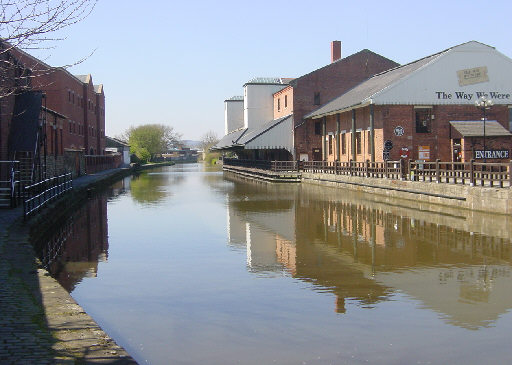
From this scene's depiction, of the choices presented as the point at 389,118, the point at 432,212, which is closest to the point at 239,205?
the point at 432,212

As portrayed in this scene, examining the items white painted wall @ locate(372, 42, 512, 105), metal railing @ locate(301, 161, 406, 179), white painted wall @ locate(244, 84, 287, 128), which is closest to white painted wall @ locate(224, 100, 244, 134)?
white painted wall @ locate(244, 84, 287, 128)

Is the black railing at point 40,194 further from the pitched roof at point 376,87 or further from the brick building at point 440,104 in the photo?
the pitched roof at point 376,87

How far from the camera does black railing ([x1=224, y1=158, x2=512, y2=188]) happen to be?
66.7ft

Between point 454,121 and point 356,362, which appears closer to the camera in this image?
point 356,362

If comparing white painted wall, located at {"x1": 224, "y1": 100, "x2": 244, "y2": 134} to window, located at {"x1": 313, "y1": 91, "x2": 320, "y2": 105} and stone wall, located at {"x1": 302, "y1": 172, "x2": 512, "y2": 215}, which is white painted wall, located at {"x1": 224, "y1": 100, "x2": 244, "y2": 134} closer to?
window, located at {"x1": 313, "y1": 91, "x2": 320, "y2": 105}

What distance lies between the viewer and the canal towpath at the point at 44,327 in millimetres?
5148

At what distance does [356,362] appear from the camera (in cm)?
593

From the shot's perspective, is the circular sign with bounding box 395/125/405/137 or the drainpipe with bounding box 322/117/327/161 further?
the drainpipe with bounding box 322/117/327/161

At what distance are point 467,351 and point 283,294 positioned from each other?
3.15 metres

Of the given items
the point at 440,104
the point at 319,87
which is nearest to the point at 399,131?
the point at 440,104

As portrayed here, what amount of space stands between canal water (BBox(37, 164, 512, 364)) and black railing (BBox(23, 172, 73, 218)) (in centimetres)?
99

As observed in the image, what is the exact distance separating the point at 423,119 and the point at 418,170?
10242 mm

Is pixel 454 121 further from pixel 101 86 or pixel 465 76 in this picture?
pixel 101 86

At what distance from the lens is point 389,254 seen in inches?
479
